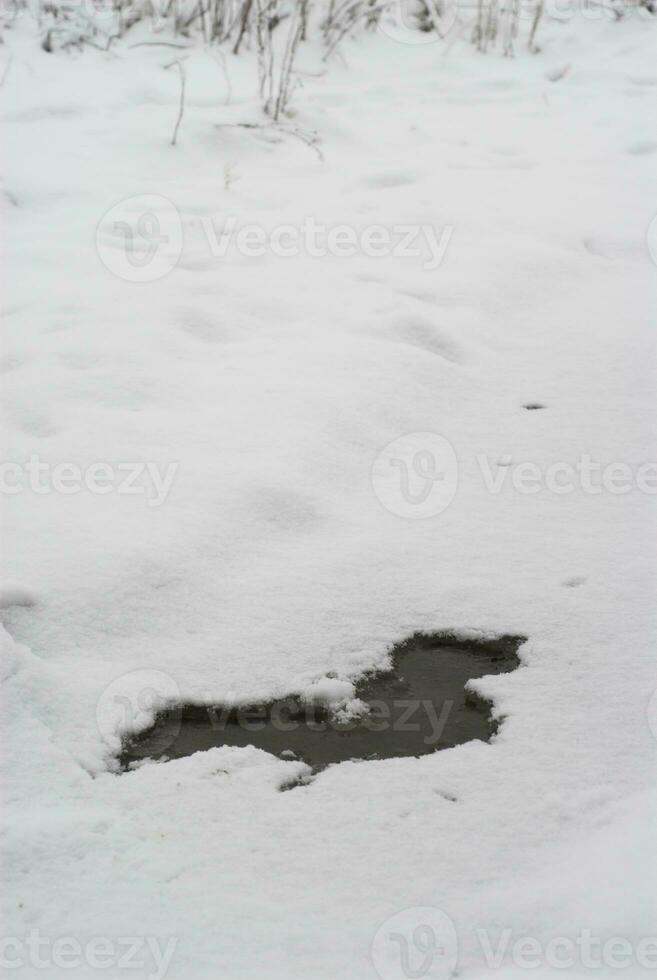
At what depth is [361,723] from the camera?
143cm

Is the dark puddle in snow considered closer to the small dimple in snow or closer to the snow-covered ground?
the snow-covered ground

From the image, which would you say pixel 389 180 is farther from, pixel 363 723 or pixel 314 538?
pixel 363 723

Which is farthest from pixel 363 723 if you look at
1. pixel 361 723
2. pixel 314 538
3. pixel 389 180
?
pixel 389 180

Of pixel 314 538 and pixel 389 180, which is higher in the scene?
pixel 389 180

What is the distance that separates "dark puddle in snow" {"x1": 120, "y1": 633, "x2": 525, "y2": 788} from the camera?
1.38 metres

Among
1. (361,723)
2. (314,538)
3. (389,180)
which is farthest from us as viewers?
(389,180)

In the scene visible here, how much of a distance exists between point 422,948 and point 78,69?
421 centimetres

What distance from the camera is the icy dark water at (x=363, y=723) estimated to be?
138cm

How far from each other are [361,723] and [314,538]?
45 centimetres

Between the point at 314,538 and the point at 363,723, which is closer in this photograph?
the point at 363,723

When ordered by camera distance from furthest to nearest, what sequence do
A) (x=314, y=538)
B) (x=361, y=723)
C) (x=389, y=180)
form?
1. (x=389, y=180)
2. (x=314, y=538)
3. (x=361, y=723)

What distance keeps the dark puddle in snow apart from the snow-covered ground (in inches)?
1.2

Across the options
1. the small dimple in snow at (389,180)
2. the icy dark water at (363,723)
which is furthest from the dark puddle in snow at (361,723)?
the small dimple in snow at (389,180)

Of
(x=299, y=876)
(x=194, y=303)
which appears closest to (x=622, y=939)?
(x=299, y=876)
